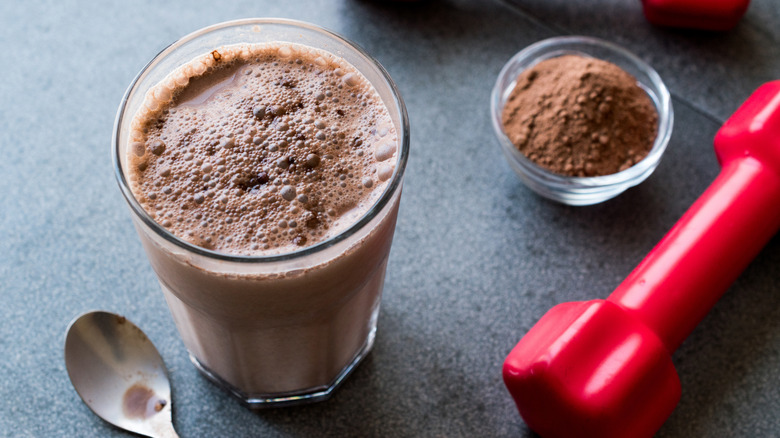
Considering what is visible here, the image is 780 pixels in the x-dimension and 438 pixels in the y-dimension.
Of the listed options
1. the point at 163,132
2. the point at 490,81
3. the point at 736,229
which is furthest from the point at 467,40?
the point at 163,132

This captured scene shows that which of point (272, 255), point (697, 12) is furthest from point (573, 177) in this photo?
point (272, 255)

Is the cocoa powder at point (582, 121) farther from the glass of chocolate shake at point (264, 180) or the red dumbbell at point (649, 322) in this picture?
the glass of chocolate shake at point (264, 180)

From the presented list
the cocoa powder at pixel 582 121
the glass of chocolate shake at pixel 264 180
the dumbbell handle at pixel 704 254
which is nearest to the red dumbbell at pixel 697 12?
the cocoa powder at pixel 582 121

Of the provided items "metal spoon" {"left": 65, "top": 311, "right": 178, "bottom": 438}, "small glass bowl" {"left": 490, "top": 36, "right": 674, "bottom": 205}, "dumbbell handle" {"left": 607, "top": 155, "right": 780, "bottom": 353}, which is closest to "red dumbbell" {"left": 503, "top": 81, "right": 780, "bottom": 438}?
"dumbbell handle" {"left": 607, "top": 155, "right": 780, "bottom": 353}

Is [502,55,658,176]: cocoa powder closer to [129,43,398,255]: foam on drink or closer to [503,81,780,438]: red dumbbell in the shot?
[503,81,780,438]: red dumbbell

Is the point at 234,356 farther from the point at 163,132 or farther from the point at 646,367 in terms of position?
the point at 646,367

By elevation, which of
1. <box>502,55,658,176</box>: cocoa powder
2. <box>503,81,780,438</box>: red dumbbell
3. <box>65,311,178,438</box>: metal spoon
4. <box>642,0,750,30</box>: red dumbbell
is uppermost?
<box>642,0,750,30</box>: red dumbbell
